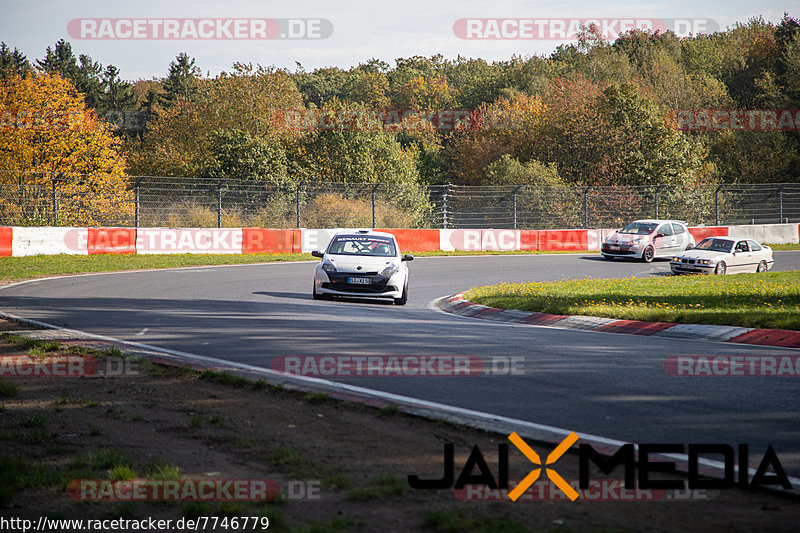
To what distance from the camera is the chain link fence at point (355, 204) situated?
95.7ft

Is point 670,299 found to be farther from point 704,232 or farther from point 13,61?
point 13,61

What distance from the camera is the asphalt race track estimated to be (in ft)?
20.3

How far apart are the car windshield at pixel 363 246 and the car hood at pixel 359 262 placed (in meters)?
0.37

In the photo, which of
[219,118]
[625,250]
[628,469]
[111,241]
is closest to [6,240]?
[111,241]

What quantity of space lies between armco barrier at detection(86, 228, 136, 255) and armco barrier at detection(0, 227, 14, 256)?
2.53 metres

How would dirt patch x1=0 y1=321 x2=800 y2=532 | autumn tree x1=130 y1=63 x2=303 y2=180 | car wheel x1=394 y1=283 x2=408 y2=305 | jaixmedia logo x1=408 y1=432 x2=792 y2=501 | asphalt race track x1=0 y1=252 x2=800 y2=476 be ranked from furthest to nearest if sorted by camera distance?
1. autumn tree x1=130 y1=63 x2=303 y2=180
2. car wheel x1=394 y1=283 x2=408 y2=305
3. asphalt race track x1=0 y1=252 x2=800 y2=476
4. jaixmedia logo x1=408 y1=432 x2=792 y2=501
5. dirt patch x1=0 y1=321 x2=800 y2=532

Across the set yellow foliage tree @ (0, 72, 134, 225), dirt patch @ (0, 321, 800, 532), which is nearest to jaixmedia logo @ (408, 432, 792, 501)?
dirt patch @ (0, 321, 800, 532)

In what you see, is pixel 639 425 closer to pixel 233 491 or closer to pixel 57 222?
pixel 233 491

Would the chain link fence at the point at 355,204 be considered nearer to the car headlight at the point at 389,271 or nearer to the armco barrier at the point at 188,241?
the armco barrier at the point at 188,241

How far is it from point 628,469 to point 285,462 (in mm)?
2162

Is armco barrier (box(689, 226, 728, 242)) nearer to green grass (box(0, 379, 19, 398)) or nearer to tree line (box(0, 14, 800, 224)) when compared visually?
tree line (box(0, 14, 800, 224))

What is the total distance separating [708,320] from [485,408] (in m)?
7.17

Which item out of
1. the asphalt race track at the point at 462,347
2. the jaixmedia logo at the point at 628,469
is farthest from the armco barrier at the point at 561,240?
the jaixmedia logo at the point at 628,469

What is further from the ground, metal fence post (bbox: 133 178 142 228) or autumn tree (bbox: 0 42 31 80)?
autumn tree (bbox: 0 42 31 80)
